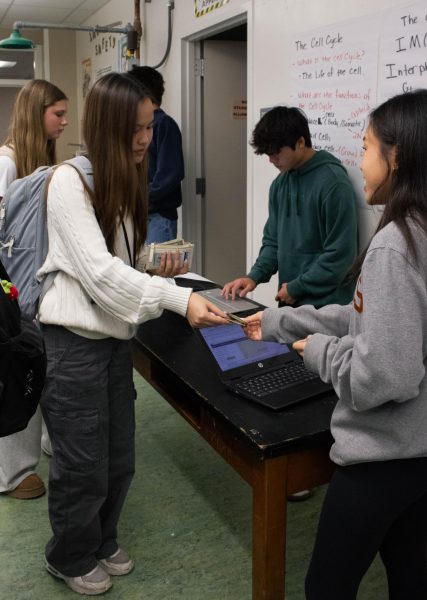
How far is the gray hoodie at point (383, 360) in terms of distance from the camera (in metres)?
1.03

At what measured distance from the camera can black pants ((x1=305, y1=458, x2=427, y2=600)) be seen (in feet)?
3.77

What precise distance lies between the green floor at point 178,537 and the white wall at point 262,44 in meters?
1.16

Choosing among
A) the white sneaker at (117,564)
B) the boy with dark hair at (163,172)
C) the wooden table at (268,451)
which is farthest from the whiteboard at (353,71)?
the white sneaker at (117,564)

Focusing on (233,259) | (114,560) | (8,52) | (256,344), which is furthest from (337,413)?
(8,52)

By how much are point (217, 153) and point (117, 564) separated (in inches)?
123

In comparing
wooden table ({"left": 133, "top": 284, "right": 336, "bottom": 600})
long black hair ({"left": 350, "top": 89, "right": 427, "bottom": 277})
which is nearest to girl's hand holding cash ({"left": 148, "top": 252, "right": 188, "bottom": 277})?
wooden table ({"left": 133, "top": 284, "right": 336, "bottom": 600})

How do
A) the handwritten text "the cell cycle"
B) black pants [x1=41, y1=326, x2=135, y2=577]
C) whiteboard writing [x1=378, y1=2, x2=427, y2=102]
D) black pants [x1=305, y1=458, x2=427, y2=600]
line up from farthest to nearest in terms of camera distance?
the handwritten text "the cell cycle"
whiteboard writing [x1=378, y1=2, x2=427, y2=102]
black pants [x1=41, y1=326, x2=135, y2=577]
black pants [x1=305, y1=458, x2=427, y2=600]

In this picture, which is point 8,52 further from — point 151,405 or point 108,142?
point 108,142

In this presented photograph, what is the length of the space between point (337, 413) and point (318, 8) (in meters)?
2.16

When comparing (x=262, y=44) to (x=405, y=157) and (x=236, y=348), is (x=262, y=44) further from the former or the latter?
(x=405, y=157)

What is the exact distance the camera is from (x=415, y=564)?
4.40 feet

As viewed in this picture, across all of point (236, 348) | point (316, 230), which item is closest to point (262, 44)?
point (316, 230)

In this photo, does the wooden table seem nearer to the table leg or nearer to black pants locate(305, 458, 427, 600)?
the table leg

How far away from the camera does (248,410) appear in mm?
1488
